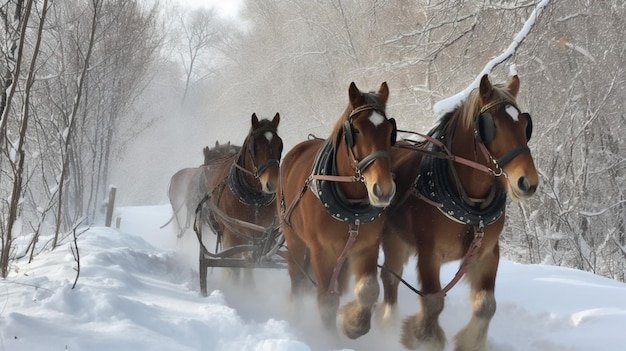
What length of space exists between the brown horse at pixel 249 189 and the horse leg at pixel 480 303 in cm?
202

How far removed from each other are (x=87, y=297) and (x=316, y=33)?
16415 mm

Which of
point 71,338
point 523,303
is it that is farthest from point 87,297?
point 523,303

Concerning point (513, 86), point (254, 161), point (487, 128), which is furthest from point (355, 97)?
point (254, 161)

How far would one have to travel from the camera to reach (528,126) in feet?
8.72

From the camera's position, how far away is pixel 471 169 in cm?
286

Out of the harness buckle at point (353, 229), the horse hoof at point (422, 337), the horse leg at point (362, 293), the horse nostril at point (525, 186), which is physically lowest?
the horse hoof at point (422, 337)

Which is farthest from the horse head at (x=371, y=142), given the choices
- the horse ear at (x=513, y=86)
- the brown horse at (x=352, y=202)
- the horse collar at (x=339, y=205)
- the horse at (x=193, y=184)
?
the horse at (x=193, y=184)

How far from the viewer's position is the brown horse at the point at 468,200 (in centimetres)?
264

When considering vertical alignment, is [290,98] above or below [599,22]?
above

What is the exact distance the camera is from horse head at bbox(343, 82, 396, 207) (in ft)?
8.51

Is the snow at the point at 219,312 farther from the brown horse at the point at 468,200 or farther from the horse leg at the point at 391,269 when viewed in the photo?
the brown horse at the point at 468,200

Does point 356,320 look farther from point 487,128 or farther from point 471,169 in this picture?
point 487,128

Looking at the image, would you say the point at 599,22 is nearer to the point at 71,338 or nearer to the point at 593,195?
the point at 593,195

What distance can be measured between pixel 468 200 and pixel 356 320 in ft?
3.32
